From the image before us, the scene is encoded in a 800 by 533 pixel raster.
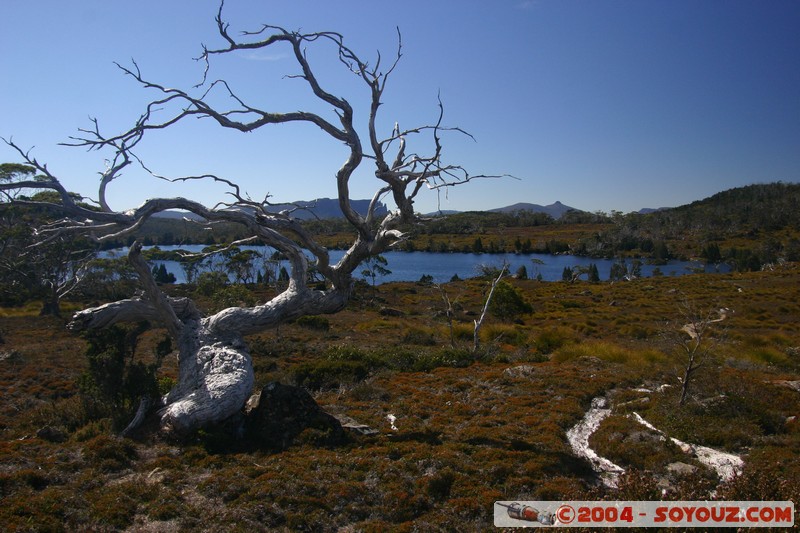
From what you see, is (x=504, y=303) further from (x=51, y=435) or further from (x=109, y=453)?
(x=109, y=453)

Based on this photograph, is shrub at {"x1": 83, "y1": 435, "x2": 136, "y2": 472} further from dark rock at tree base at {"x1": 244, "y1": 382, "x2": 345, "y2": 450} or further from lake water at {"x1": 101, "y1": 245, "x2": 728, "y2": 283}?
lake water at {"x1": 101, "y1": 245, "x2": 728, "y2": 283}

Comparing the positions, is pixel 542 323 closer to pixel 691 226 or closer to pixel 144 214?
pixel 144 214

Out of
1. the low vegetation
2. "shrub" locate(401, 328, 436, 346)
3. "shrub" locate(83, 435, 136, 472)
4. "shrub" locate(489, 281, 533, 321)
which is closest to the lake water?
"shrub" locate(489, 281, 533, 321)

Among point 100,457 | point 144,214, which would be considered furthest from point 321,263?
point 100,457

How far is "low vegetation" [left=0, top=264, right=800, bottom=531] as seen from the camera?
565 cm

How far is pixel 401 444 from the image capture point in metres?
8.05

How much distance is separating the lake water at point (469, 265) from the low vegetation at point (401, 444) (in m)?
54.8

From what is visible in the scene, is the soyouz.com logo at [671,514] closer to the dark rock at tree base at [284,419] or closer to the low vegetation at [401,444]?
the low vegetation at [401,444]

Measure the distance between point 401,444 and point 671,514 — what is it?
426 centimetres

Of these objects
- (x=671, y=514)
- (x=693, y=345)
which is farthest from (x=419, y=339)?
(x=671, y=514)

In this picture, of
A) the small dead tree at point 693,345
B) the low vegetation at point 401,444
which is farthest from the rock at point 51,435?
the small dead tree at point 693,345

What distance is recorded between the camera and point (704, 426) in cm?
905

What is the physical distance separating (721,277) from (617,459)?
224 feet

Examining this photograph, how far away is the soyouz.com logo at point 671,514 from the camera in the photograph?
4.60 metres
